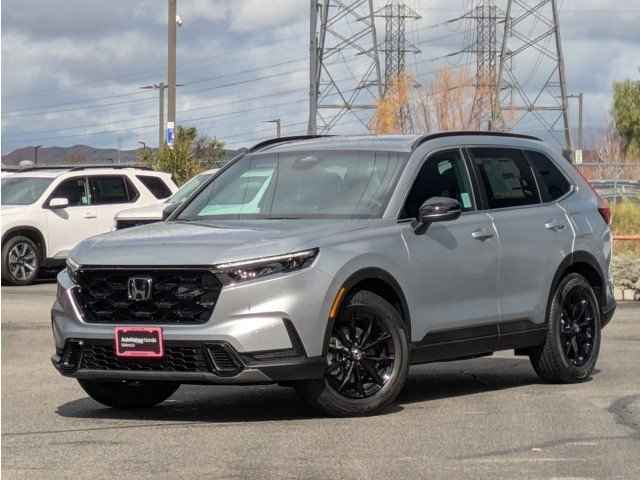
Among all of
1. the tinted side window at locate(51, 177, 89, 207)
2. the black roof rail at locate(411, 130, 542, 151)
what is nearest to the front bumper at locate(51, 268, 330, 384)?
the black roof rail at locate(411, 130, 542, 151)

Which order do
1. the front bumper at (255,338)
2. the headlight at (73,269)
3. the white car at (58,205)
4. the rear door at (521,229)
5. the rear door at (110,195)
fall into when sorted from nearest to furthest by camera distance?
the front bumper at (255,338) < the headlight at (73,269) < the rear door at (521,229) < the white car at (58,205) < the rear door at (110,195)

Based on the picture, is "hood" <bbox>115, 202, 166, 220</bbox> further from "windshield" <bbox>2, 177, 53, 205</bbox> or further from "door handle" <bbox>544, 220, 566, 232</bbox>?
"door handle" <bbox>544, 220, 566, 232</bbox>

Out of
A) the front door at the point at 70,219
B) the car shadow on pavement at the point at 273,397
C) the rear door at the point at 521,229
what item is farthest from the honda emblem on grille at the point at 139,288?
the front door at the point at 70,219

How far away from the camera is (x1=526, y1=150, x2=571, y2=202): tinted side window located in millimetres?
11867

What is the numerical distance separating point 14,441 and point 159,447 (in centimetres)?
91

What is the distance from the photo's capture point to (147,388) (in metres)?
10.6

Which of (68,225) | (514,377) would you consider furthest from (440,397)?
(68,225)

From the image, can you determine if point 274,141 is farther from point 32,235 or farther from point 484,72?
point 484,72

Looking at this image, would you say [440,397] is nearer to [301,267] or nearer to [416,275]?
[416,275]

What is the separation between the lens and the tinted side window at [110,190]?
2567cm

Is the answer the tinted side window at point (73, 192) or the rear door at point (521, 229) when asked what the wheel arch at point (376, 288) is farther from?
the tinted side window at point (73, 192)

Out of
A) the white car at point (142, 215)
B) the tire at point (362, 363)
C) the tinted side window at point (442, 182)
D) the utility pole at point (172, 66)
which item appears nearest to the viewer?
the tire at point (362, 363)

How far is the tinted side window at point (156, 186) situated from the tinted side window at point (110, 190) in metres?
0.25

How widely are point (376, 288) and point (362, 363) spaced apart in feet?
1.77
